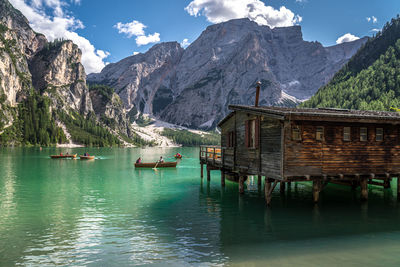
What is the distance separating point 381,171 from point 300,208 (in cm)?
770

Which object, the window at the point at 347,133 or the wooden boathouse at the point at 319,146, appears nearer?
the wooden boathouse at the point at 319,146

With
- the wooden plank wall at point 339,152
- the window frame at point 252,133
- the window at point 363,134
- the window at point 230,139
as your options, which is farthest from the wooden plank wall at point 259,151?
the window at point 363,134

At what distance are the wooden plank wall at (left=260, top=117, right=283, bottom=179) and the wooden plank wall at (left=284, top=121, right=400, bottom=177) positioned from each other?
27.0 inches

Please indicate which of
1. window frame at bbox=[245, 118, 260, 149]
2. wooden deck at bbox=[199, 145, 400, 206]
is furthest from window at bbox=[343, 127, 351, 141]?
window frame at bbox=[245, 118, 260, 149]

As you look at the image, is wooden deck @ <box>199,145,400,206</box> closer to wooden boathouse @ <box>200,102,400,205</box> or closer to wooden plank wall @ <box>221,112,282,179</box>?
wooden boathouse @ <box>200,102,400,205</box>

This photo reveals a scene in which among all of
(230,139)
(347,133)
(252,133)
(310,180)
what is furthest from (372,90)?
(310,180)

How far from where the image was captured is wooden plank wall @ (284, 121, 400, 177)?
23.8 metres

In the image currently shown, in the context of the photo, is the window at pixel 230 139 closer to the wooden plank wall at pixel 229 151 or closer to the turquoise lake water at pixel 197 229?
the wooden plank wall at pixel 229 151

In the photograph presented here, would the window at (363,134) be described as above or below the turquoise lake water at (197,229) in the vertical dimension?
above

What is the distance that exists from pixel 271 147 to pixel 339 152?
558 centimetres

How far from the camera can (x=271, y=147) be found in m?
25.1

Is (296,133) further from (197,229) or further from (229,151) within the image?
(229,151)

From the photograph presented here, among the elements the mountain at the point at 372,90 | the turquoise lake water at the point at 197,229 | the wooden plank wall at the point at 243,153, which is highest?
the mountain at the point at 372,90

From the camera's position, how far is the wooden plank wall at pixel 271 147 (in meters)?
24.0
